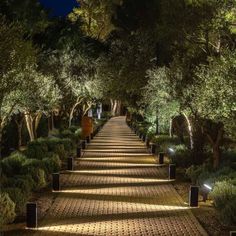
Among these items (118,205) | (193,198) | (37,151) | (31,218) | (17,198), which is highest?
(37,151)

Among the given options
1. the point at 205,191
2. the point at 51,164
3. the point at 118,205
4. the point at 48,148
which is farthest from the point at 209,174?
the point at 48,148

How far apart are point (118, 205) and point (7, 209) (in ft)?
11.6

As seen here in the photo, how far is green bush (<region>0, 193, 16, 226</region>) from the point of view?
11484 mm

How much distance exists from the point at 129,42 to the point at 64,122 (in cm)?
1019

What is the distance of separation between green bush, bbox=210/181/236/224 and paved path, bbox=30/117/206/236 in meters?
0.63

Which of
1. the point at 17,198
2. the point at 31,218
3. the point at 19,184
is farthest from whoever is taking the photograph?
the point at 19,184

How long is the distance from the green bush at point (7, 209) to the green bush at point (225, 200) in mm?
4522

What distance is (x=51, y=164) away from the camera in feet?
63.3

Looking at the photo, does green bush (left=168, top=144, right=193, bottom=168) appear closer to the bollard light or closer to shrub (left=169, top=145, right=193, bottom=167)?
shrub (left=169, top=145, right=193, bottom=167)

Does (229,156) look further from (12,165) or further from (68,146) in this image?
(68,146)

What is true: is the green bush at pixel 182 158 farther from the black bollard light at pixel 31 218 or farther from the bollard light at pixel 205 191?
the black bollard light at pixel 31 218

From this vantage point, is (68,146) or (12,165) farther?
(68,146)

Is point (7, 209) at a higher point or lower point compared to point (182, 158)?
lower

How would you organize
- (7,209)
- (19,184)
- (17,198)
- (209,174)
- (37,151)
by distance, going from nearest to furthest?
(7,209)
(17,198)
(19,184)
(209,174)
(37,151)
